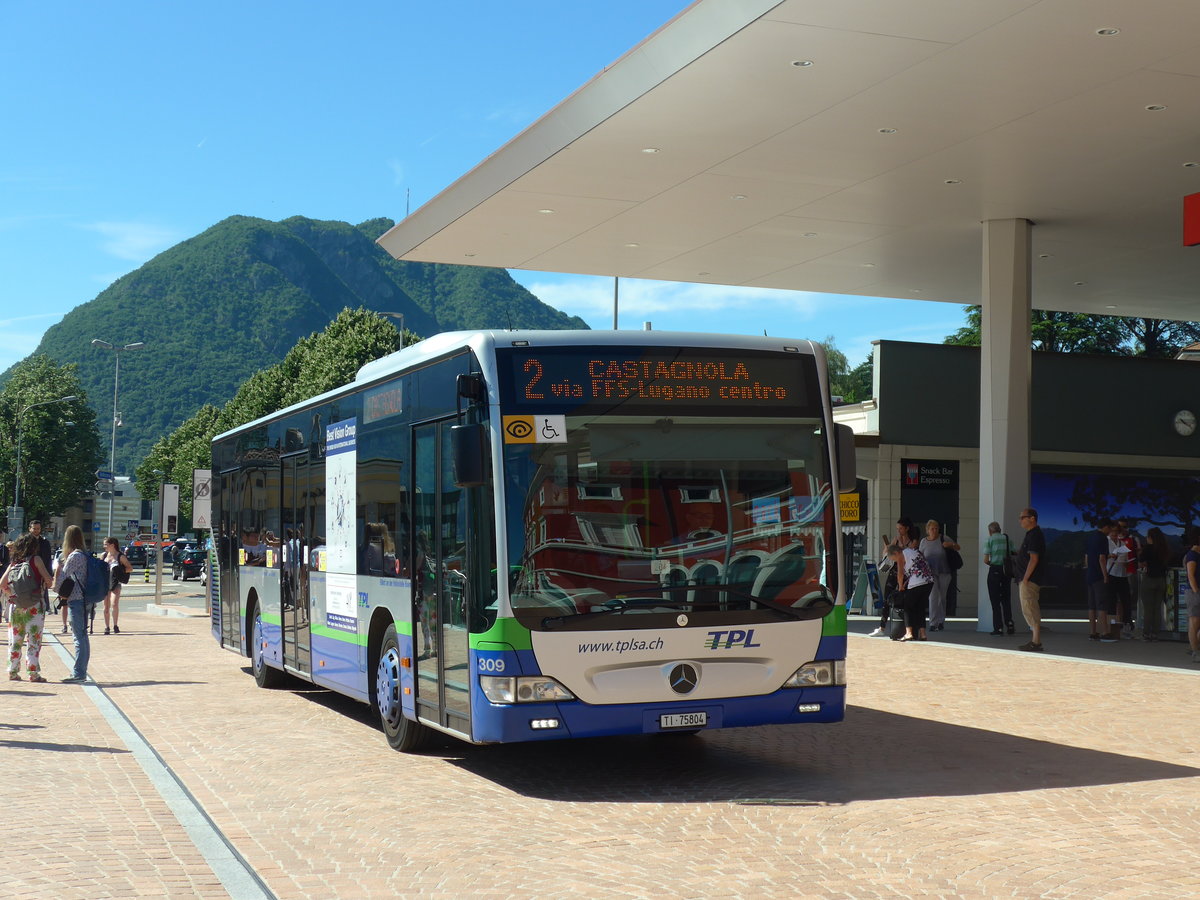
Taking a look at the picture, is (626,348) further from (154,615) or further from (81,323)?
(81,323)

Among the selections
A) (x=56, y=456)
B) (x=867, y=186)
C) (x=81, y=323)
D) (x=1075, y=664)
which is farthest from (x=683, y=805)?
(x=81, y=323)

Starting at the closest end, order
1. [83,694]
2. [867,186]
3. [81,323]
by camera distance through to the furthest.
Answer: [83,694]
[867,186]
[81,323]

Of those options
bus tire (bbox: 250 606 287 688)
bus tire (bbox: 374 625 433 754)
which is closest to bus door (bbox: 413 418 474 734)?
bus tire (bbox: 374 625 433 754)

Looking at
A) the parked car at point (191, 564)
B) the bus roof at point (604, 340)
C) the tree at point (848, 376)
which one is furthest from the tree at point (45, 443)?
the bus roof at point (604, 340)

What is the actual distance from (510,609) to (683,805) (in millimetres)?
1518

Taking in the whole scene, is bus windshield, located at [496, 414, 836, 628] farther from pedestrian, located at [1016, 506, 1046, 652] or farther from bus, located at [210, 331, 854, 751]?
pedestrian, located at [1016, 506, 1046, 652]

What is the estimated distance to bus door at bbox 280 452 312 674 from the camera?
1361 cm

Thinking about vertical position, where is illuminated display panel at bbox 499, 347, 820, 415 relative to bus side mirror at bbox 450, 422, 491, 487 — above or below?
above

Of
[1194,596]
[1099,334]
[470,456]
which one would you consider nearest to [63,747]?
[470,456]

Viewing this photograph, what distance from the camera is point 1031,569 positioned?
1884 centimetres

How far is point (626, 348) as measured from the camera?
30.6 feet

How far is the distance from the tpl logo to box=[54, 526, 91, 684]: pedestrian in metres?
9.30

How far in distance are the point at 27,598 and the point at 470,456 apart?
8997mm

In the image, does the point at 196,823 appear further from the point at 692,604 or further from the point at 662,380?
the point at 662,380
